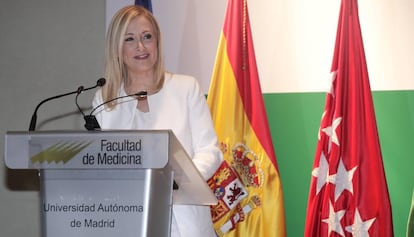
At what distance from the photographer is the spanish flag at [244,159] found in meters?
3.85

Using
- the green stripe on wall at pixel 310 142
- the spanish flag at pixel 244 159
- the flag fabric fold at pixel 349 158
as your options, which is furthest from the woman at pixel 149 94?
the green stripe on wall at pixel 310 142

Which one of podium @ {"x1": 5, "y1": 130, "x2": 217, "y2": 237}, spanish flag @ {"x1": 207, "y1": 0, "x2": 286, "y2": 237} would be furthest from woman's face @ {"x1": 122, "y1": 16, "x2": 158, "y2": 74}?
podium @ {"x1": 5, "y1": 130, "x2": 217, "y2": 237}

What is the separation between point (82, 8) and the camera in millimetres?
4824

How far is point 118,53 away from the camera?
3.20 meters

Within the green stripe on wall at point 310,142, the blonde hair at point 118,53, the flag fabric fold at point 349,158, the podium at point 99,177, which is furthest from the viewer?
the green stripe on wall at point 310,142

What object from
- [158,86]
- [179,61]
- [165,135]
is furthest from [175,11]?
[165,135]

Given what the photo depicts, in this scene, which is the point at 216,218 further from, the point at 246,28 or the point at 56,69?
the point at 56,69

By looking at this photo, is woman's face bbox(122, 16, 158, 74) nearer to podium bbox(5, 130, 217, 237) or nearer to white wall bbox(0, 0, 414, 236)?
white wall bbox(0, 0, 414, 236)

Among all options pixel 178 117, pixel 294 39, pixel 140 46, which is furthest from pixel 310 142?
pixel 140 46

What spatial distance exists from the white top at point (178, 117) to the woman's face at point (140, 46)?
0.41ft

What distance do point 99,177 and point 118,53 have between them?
1287mm

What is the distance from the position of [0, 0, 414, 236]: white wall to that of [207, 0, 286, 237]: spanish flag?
0.73 feet

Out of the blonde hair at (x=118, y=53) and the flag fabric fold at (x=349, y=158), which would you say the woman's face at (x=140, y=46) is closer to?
the blonde hair at (x=118, y=53)

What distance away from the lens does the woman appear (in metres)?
2.99
